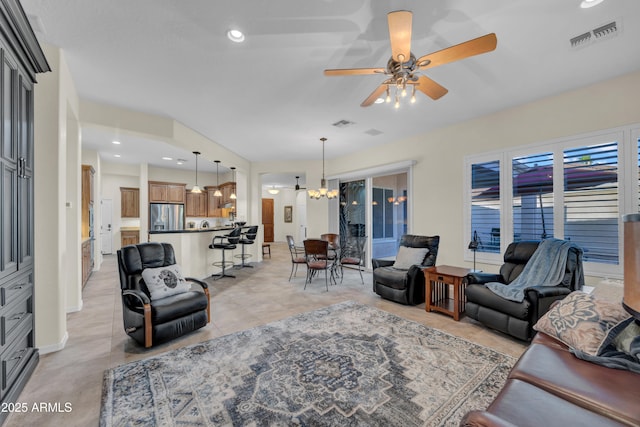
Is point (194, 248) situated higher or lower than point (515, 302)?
higher

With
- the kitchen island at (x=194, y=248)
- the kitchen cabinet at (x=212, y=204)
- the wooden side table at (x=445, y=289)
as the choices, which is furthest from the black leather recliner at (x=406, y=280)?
the kitchen cabinet at (x=212, y=204)

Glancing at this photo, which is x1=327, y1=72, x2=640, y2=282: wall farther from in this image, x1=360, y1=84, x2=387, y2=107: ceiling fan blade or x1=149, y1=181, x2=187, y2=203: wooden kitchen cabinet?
x1=149, y1=181, x2=187, y2=203: wooden kitchen cabinet

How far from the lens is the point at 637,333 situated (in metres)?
1.60

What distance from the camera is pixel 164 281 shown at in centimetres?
307

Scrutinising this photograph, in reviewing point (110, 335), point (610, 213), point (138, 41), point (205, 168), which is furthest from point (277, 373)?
point (205, 168)

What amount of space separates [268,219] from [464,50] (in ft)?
38.5

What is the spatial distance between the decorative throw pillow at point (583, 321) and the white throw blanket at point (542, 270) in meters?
0.89

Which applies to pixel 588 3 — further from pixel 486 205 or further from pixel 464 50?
pixel 486 205

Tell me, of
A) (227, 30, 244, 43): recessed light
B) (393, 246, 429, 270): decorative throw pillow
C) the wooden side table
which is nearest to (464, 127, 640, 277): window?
(393, 246, 429, 270): decorative throw pillow

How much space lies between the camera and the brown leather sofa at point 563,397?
1.08 metres

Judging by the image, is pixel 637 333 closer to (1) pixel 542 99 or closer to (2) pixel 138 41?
(1) pixel 542 99

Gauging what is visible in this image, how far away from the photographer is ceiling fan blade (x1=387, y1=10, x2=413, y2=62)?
5.66ft

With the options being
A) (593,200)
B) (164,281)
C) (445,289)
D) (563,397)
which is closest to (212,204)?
(164,281)

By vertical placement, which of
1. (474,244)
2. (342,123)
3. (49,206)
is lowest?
(474,244)
